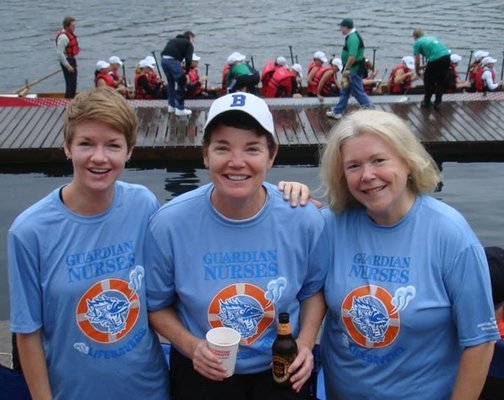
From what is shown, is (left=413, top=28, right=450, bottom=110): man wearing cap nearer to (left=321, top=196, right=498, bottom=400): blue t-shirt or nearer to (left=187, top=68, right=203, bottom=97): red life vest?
(left=187, top=68, right=203, bottom=97): red life vest

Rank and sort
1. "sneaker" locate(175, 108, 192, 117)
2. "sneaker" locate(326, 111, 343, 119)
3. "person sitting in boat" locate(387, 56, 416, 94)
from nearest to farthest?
"sneaker" locate(326, 111, 343, 119) → "sneaker" locate(175, 108, 192, 117) → "person sitting in boat" locate(387, 56, 416, 94)

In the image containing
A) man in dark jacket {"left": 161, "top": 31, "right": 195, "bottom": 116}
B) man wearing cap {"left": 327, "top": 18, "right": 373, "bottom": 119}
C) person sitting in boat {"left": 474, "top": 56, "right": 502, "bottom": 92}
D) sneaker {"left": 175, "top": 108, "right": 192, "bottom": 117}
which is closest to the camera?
man wearing cap {"left": 327, "top": 18, "right": 373, "bottom": 119}

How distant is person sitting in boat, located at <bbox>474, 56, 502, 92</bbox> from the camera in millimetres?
15156

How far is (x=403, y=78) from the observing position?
15766 mm

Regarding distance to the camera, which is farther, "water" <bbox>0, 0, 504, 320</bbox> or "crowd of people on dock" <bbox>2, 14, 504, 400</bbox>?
"water" <bbox>0, 0, 504, 320</bbox>

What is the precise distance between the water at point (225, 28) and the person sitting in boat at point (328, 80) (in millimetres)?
7994

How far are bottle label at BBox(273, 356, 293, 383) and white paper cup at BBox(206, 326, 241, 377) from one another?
0.16 metres

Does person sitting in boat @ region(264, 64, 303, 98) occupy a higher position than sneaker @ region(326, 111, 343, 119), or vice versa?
sneaker @ region(326, 111, 343, 119)

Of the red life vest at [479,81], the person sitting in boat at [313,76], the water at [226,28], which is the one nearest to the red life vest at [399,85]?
the red life vest at [479,81]

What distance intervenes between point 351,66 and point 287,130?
1565mm

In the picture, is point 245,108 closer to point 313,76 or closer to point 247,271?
point 247,271

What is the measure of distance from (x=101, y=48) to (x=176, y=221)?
2609 cm

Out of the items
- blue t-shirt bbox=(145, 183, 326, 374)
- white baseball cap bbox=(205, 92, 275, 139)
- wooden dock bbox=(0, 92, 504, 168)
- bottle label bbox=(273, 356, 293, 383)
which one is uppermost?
white baseball cap bbox=(205, 92, 275, 139)

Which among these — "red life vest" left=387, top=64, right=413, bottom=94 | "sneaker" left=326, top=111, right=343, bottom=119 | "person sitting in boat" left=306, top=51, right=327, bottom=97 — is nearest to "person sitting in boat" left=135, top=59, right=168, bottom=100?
"person sitting in boat" left=306, top=51, right=327, bottom=97
